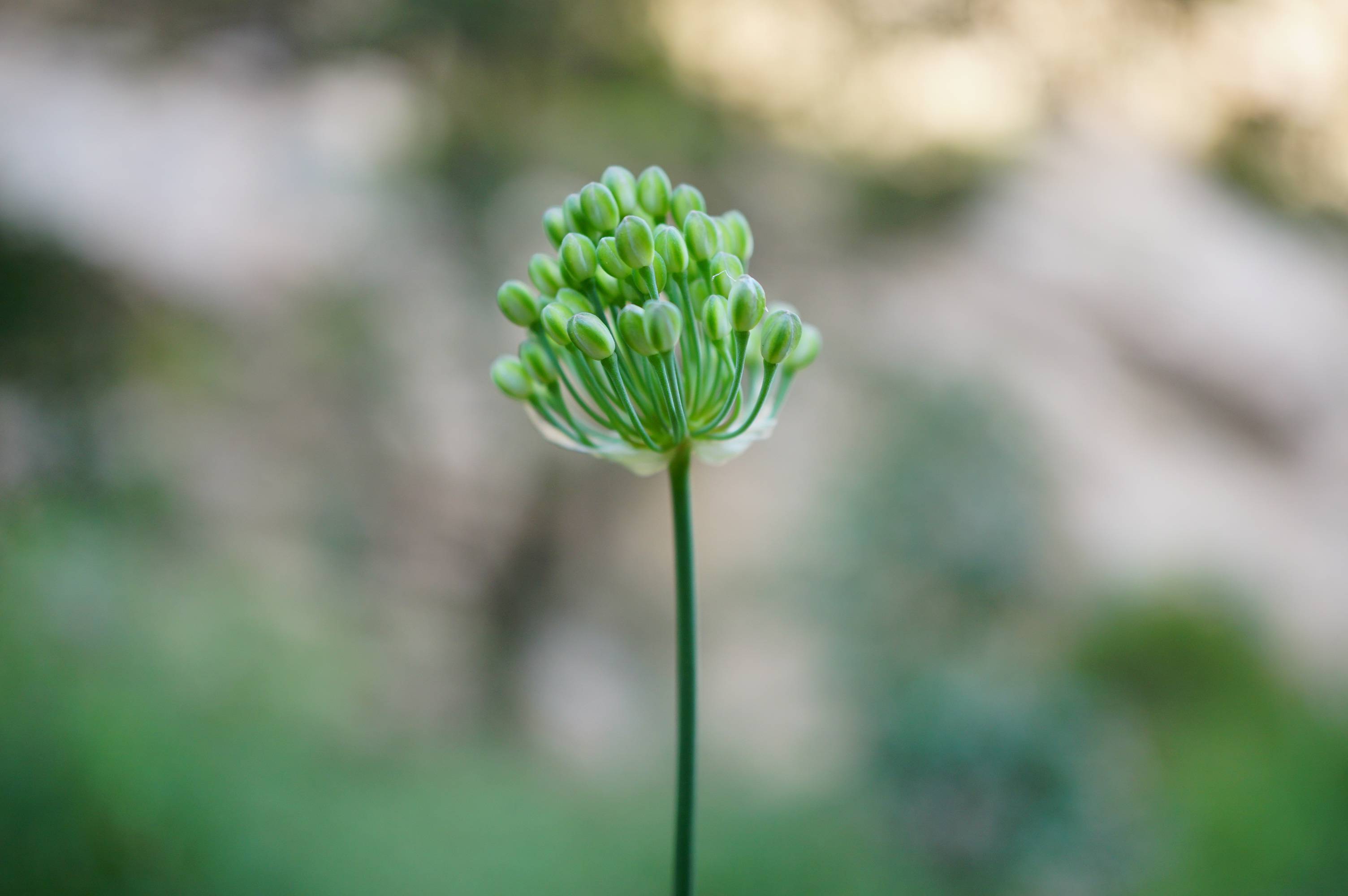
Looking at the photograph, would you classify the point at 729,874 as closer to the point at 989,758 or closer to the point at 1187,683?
the point at 989,758

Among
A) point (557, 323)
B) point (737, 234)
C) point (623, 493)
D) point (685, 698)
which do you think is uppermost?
point (737, 234)

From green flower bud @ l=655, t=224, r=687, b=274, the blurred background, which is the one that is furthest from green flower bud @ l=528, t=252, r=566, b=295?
the blurred background

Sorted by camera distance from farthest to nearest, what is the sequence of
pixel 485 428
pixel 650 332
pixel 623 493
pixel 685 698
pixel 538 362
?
pixel 623 493 < pixel 485 428 < pixel 538 362 < pixel 650 332 < pixel 685 698

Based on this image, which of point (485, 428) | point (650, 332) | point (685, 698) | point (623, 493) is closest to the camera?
point (685, 698)

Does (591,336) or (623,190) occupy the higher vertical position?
(623,190)

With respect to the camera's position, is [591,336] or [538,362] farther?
[538,362]

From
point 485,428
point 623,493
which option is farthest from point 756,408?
point 623,493

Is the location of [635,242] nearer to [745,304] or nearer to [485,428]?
[745,304]

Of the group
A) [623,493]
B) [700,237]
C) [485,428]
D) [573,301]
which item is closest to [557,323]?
[573,301]

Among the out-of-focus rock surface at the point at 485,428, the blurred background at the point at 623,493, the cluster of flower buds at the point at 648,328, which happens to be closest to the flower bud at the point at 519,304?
the cluster of flower buds at the point at 648,328
